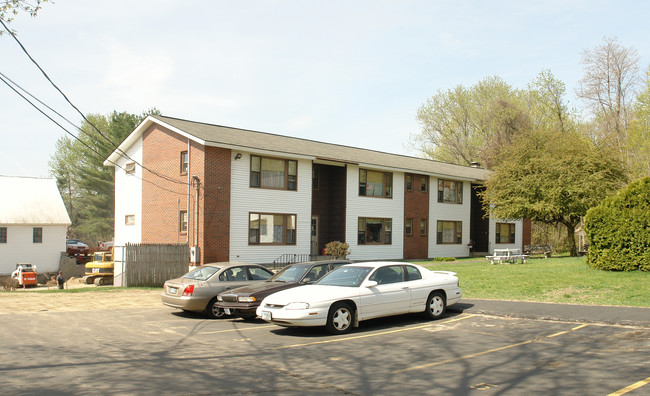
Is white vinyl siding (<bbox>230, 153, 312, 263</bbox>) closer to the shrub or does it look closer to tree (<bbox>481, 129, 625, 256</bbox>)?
the shrub

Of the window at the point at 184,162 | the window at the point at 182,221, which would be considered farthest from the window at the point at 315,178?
the window at the point at 182,221

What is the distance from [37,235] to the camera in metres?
40.8

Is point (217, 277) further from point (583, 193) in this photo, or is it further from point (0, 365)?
point (583, 193)

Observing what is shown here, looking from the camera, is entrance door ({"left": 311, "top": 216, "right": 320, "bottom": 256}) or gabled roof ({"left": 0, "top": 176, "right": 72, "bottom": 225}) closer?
entrance door ({"left": 311, "top": 216, "right": 320, "bottom": 256})

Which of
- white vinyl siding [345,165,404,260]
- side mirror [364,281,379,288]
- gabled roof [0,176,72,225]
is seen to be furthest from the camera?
gabled roof [0,176,72,225]

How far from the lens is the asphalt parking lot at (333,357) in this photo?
23.2 feet

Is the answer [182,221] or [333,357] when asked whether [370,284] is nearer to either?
[333,357]

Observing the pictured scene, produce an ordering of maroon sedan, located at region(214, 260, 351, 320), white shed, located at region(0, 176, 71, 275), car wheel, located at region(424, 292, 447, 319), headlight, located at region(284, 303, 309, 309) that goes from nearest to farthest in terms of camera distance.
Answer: headlight, located at region(284, 303, 309, 309) < car wheel, located at region(424, 292, 447, 319) < maroon sedan, located at region(214, 260, 351, 320) < white shed, located at region(0, 176, 71, 275)

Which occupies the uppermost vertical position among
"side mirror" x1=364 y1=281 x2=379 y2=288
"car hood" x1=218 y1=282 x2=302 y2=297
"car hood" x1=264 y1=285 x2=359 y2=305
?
"side mirror" x1=364 y1=281 x2=379 y2=288

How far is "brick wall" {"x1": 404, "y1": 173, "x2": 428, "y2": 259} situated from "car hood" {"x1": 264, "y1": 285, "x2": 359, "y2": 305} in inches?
930

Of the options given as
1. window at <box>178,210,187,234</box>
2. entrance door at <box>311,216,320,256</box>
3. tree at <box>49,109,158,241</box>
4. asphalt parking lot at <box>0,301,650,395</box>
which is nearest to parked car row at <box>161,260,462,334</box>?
asphalt parking lot at <box>0,301,650,395</box>

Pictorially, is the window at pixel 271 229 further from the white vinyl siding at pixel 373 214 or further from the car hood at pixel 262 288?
the car hood at pixel 262 288

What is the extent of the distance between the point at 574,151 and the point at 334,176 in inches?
525

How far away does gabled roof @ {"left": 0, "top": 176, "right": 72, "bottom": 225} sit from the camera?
40000mm
